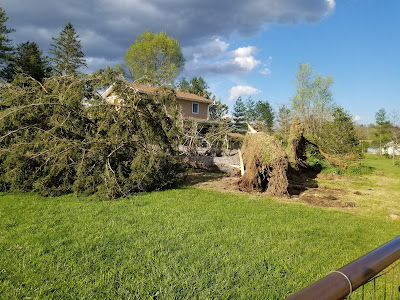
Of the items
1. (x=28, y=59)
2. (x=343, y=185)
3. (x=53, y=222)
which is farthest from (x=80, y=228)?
(x=28, y=59)

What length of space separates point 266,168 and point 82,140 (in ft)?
17.9

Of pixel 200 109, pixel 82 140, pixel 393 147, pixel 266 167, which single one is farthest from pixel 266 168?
pixel 200 109

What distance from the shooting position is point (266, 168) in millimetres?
8727

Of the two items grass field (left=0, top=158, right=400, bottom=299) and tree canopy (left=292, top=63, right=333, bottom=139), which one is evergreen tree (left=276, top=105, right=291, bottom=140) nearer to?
tree canopy (left=292, top=63, right=333, bottom=139)

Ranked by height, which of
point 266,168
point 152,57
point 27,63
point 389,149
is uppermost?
point 152,57

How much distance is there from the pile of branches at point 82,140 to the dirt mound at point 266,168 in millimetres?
2267

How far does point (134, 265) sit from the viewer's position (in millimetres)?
3420

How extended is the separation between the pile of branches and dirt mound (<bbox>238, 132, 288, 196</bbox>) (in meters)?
2.27

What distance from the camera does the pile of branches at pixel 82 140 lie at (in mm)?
6945

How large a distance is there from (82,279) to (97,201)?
12.0 feet

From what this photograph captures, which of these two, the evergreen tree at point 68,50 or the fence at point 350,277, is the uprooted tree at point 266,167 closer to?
the fence at point 350,277

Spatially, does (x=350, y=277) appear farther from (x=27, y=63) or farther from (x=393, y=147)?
(x=27, y=63)

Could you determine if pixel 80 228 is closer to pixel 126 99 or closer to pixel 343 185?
pixel 126 99

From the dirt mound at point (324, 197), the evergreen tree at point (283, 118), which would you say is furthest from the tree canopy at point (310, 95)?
the dirt mound at point (324, 197)
